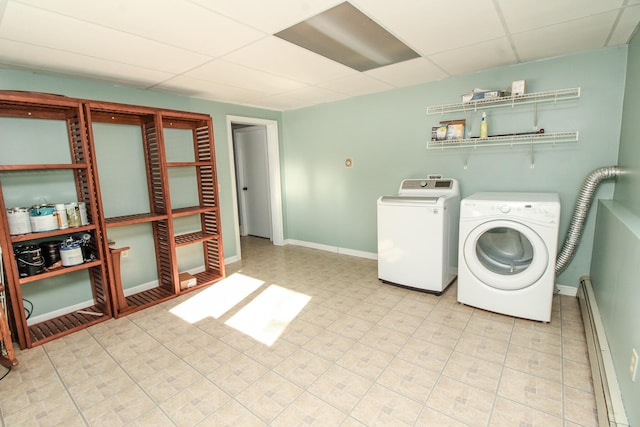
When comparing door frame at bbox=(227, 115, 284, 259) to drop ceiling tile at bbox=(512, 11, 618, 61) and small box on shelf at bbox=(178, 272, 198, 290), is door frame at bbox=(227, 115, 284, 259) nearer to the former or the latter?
small box on shelf at bbox=(178, 272, 198, 290)

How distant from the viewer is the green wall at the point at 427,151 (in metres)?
2.60

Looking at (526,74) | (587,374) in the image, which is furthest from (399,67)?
(587,374)

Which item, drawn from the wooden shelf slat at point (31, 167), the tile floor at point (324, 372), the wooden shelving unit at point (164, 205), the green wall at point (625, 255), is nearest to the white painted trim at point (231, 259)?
the wooden shelving unit at point (164, 205)

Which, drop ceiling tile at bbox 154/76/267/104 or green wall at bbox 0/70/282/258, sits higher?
drop ceiling tile at bbox 154/76/267/104

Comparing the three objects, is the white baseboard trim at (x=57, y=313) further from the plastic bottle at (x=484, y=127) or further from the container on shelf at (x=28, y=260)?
the plastic bottle at (x=484, y=127)

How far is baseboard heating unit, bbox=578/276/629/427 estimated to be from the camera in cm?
139

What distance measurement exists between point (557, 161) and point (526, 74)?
848 mm

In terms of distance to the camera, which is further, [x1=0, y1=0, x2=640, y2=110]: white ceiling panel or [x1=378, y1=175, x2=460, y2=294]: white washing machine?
[x1=378, y1=175, x2=460, y2=294]: white washing machine

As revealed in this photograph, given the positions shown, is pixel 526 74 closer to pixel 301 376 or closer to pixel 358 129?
pixel 358 129

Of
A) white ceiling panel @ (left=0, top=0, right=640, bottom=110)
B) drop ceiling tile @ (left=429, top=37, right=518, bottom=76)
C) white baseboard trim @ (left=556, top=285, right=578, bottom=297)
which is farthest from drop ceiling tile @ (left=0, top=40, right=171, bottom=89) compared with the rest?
white baseboard trim @ (left=556, top=285, right=578, bottom=297)

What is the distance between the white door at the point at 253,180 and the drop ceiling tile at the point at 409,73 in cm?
245

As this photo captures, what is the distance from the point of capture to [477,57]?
8.55 ft

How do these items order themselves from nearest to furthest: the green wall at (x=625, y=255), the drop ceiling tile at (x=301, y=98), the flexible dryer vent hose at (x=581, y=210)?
the green wall at (x=625, y=255) < the flexible dryer vent hose at (x=581, y=210) < the drop ceiling tile at (x=301, y=98)

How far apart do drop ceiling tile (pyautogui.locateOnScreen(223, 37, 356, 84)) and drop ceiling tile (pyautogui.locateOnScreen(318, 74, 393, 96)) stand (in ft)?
0.56
